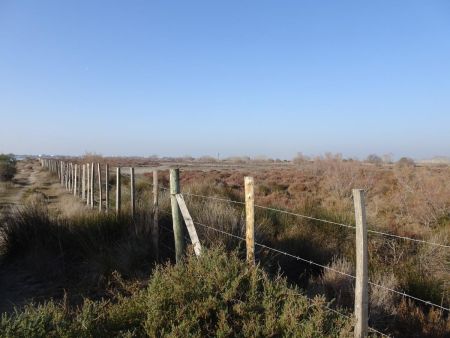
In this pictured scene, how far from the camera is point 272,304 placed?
4367 millimetres

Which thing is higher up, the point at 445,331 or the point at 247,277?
the point at 247,277

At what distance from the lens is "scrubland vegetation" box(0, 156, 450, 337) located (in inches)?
164

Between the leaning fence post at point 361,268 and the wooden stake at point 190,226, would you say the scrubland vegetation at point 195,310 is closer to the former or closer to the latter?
the leaning fence post at point 361,268

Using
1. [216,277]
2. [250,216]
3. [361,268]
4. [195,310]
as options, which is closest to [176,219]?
[250,216]

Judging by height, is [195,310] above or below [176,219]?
below

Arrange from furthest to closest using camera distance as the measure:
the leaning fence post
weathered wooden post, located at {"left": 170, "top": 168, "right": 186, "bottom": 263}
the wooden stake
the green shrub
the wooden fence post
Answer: weathered wooden post, located at {"left": 170, "top": 168, "right": 186, "bottom": 263}
the wooden stake
the wooden fence post
the leaning fence post
the green shrub

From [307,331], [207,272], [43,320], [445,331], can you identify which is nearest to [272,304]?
[307,331]

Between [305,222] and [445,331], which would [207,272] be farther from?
[305,222]

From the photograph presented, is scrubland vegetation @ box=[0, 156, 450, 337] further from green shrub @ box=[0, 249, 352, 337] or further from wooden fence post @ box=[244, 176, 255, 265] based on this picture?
wooden fence post @ box=[244, 176, 255, 265]

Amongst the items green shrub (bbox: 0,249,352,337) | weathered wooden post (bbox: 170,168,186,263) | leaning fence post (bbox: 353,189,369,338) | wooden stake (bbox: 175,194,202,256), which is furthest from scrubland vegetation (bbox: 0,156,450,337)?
weathered wooden post (bbox: 170,168,186,263)

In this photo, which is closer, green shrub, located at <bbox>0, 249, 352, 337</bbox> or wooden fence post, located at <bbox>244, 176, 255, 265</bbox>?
green shrub, located at <bbox>0, 249, 352, 337</bbox>

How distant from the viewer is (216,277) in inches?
192

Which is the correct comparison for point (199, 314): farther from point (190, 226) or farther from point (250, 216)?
point (190, 226)

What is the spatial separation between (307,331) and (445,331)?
8.29 feet
